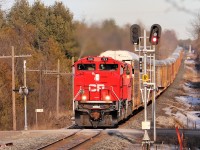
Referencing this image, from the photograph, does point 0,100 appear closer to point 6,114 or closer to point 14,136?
point 6,114

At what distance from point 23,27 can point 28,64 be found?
5.20 m

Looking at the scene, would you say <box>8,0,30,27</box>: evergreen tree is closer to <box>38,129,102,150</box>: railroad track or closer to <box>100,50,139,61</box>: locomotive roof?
<box>100,50,139,61</box>: locomotive roof

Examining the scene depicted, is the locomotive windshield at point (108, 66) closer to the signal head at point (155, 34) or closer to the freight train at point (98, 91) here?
the freight train at point (98, 91)

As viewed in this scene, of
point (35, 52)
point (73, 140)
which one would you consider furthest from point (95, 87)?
point (35, 52)

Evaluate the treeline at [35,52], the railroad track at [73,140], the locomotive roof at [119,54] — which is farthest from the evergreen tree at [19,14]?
the railroad track at [73,140]

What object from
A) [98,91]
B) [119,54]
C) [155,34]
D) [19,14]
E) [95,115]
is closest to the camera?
[155,34]

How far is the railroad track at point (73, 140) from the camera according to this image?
1866cm

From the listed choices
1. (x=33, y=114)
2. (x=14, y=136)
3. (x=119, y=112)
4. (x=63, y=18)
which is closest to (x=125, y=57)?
(x=119, y=112)

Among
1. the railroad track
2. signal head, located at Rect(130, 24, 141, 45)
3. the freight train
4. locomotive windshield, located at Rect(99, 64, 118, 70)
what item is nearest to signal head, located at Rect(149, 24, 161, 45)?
signal head, located at Rect(130, 24, 141, 45)

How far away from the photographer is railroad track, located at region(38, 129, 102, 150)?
18.7 meters

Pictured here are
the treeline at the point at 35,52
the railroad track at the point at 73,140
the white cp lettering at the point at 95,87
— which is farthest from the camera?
the treeline at the point at 35,52

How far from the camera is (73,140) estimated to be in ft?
68.4

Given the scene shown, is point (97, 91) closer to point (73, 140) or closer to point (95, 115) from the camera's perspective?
point (95, 115)

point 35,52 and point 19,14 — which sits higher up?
point 19,14
